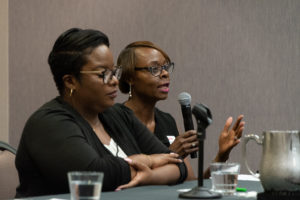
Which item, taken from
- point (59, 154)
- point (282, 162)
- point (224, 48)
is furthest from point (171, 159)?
point (224, 48)

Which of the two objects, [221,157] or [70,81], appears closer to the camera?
[70,81]

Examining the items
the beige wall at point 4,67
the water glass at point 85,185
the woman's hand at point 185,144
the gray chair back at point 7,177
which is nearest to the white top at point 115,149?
the gray chair back at point 7,177

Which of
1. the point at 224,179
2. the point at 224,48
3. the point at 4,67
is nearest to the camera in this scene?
the point at 224,179

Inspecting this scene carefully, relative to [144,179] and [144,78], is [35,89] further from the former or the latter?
[144,179]

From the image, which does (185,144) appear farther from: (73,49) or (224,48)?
(224,48)

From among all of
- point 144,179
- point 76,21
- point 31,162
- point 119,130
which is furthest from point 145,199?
point 76,21

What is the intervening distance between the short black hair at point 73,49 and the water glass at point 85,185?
1.19 meters

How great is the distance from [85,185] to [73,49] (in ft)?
4.00

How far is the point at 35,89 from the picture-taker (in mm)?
4664

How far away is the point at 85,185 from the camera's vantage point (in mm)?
1164

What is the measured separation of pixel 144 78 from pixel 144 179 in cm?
133

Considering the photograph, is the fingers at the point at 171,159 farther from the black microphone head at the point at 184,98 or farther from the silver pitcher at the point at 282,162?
the silver pitcher at the point at 282,162

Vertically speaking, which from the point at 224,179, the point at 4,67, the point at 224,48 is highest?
the point at 224,48

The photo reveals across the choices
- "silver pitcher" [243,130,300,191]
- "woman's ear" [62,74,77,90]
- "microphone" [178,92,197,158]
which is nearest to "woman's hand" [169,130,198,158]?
"microphone" [178,92,197,158]
